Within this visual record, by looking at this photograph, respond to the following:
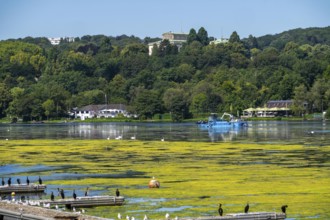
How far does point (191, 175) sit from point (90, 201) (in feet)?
44.1

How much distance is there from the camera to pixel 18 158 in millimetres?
71562

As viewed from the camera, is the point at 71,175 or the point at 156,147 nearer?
the point at 71,175

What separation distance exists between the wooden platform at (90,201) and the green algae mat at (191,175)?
0.67m

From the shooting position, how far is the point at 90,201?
41.8 m

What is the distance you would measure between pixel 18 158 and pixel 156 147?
17168 mm

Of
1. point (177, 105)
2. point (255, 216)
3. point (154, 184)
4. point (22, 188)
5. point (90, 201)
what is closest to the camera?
point (255, 216)

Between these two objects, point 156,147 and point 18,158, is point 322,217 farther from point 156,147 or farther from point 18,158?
point 156,147

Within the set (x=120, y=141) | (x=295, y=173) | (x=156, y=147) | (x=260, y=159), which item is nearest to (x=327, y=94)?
Answer: (x=120, y=141)

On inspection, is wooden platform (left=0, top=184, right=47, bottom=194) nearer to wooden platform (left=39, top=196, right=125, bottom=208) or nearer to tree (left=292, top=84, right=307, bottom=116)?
wooden platform (left=39, top=196, right=125, bottom=208)

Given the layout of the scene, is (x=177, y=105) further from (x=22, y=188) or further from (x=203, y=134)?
(x=22, y=188)

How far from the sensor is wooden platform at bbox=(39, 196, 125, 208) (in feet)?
136

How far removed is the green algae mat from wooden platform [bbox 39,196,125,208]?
67 cm

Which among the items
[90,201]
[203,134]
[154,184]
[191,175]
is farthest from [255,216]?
[203,134]

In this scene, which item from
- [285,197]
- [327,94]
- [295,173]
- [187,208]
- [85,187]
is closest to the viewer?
[187,208]
